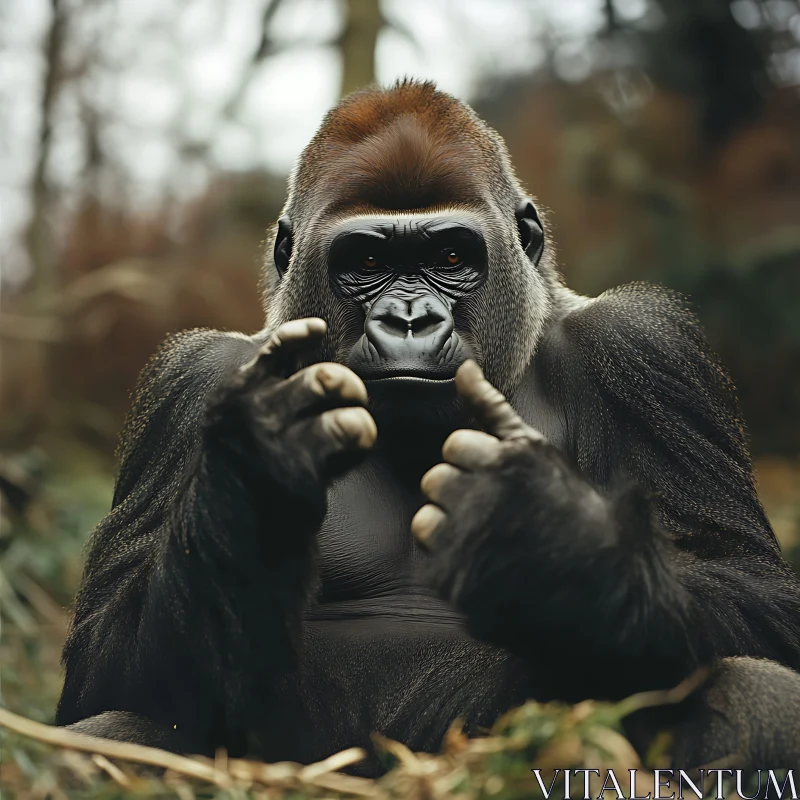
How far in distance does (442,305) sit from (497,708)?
1.16 metres

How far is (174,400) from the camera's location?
12.9ft

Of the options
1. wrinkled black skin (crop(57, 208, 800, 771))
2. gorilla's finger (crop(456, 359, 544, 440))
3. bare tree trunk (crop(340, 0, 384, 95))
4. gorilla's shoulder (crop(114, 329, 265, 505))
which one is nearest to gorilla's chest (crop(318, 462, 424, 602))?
wrinkled black skin (crop(57, 208, 800, 771))

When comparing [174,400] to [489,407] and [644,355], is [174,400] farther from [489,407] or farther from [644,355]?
[644,355]

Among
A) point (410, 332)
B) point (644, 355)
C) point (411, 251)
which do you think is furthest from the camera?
point (644, 355)

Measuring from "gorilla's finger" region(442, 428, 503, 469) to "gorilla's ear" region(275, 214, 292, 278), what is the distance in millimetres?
1476

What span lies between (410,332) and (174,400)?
1.18 meters

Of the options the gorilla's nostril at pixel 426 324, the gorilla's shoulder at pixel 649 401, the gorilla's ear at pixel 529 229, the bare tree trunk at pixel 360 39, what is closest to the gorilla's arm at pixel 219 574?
the gorilla's nostril at pixel 426 324

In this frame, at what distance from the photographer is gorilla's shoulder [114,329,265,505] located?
3807 millimetres

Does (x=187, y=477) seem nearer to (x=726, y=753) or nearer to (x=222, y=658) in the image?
(x=222, y=658)

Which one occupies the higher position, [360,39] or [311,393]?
[360,39]

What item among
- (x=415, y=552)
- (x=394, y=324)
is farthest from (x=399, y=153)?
(x=415, y=552)

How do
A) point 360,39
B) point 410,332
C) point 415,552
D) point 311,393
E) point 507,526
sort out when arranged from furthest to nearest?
point 360,39 → point 415,552 → point 410,332 → point 311,393 → point 507,526

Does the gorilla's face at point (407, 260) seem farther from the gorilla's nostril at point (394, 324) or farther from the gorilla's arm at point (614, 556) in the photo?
the gorilla's arm at point (614, 556)

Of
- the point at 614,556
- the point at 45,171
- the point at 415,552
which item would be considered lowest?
the point at 415,552
